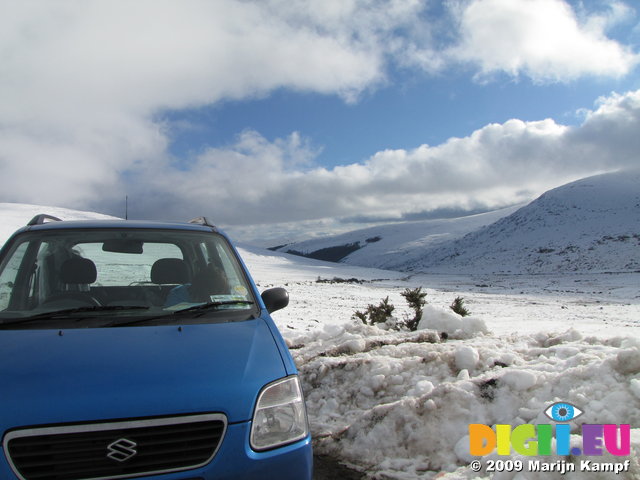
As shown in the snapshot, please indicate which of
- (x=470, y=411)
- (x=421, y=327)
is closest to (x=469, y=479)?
(x=470, y=411)

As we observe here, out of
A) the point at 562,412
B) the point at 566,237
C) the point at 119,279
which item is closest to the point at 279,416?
the point at 119,279

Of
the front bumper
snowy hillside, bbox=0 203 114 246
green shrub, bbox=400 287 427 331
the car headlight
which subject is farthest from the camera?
snowy hillside, bbox=0 203 114 246

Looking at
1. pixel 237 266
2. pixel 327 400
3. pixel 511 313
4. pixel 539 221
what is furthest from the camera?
pixel 539 221

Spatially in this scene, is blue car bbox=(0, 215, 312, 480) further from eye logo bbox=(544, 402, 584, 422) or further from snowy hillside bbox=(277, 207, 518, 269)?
snowy hillside bbox=(277, 207, 518, 269)

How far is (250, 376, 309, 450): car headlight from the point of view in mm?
2289

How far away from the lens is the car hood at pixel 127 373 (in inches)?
81.8

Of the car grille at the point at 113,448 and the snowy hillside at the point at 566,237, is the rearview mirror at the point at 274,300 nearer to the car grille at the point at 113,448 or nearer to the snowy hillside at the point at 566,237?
the car grille at the point at 113,448

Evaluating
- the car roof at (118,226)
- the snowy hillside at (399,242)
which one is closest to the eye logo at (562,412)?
the car roof at (118,226)

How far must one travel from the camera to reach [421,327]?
291 inches

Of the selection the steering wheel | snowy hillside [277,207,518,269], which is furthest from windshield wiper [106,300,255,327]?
snowy hillside [277,207,518,269]

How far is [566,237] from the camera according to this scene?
249 feet

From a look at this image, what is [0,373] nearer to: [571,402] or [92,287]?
[92,287]

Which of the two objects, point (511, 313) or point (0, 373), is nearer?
point (0, 373)

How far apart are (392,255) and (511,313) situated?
A: 13015 centimetres
